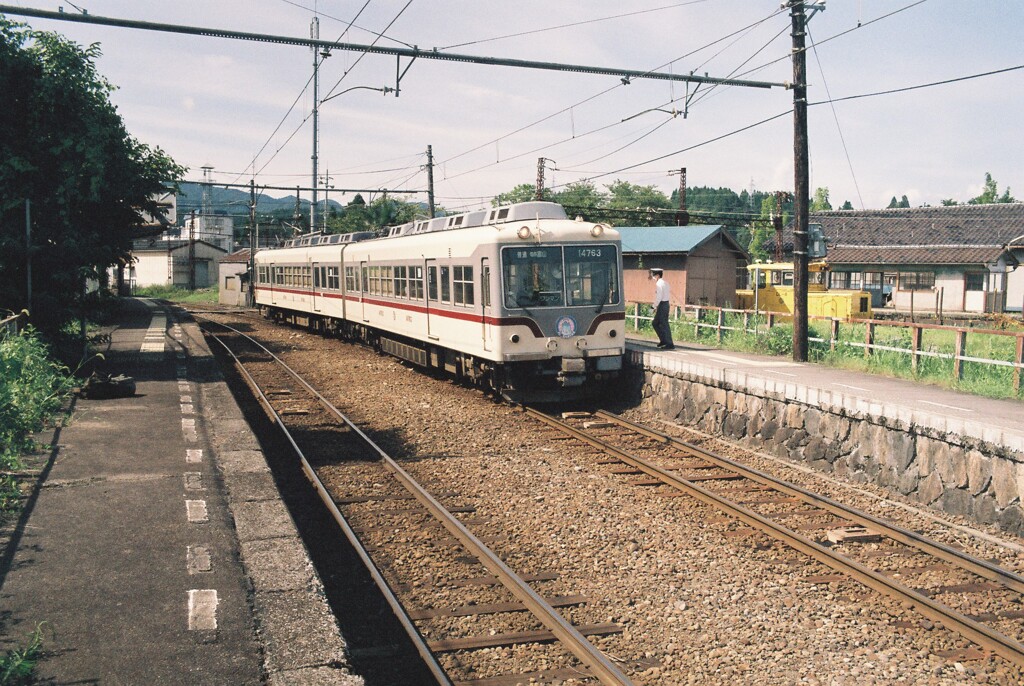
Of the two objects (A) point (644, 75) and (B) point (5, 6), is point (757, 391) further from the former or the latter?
(B) point (5, 6)

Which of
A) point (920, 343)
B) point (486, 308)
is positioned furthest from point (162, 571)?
point (920, 343)

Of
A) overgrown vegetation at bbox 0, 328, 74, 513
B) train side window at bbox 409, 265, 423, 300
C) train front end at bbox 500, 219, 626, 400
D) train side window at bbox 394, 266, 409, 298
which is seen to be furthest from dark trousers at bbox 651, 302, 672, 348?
overgrown vegetation at bbox 0, 328, 74, 513

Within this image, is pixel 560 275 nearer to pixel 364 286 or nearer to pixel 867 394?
pixel 867 394

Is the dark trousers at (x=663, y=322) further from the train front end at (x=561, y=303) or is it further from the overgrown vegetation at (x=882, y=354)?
the train front end at (x=561, y=303)

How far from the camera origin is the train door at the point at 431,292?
51.4 ft

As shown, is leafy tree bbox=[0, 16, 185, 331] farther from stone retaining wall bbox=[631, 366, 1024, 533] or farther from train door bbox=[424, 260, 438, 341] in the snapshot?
stone retaining wall bbox=[631, 366, 1024, 533]

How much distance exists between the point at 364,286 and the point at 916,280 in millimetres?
28139

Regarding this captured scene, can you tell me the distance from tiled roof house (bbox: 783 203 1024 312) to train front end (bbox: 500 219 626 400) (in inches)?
948

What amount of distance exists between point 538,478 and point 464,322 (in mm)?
5283

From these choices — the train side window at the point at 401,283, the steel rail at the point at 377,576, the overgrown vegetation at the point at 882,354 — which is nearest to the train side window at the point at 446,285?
the train side window at the point at 401,283

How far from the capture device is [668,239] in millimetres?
28250

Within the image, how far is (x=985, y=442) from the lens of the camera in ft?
25.3

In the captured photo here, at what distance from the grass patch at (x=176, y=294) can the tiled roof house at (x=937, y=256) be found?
128 feet

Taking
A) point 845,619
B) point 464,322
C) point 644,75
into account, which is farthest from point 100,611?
point 644,75
